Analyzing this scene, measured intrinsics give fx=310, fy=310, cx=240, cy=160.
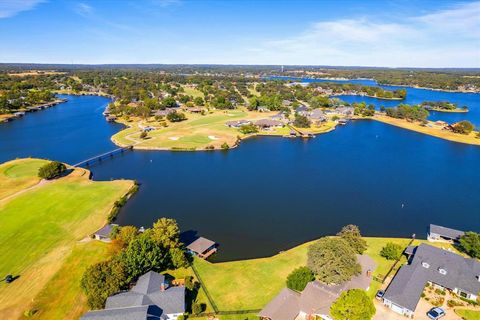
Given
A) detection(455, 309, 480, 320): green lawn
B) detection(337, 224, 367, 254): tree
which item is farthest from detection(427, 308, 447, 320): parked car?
detection(337, 224, 367, 254): tree


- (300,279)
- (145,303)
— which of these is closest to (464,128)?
(300,279)

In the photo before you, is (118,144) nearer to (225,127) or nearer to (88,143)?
(88,143)

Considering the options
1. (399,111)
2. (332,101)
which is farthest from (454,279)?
(332,101)

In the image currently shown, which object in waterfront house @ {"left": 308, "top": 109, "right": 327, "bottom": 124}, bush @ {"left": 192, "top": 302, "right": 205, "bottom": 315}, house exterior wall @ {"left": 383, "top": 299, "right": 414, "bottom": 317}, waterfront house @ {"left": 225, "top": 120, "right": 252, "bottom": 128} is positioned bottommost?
house exterior wall @ {"left": 383, "top": 299, "right": 414, "bottom": 317}

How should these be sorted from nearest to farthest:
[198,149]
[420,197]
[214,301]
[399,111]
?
[214,301]
[420,197]
[198,149]
[399,111]

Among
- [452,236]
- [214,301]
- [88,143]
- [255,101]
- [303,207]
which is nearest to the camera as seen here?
[214,301]

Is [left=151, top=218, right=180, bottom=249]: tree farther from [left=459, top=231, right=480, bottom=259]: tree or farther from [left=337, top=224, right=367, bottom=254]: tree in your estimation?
[left=459, top=231, right=480, bottom=259]: tree

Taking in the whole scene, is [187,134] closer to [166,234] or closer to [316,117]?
[316,117]
